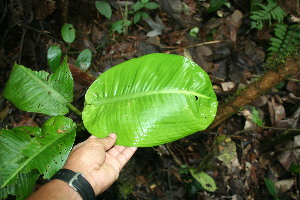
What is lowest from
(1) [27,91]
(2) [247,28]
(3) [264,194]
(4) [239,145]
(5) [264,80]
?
(3) [264,194]

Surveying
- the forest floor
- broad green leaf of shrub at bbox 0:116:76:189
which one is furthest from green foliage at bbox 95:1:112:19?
broad green leaf of shrub at bbox 0:116:76:189

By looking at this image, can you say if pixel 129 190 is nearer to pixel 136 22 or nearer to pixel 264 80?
pixel 264 80

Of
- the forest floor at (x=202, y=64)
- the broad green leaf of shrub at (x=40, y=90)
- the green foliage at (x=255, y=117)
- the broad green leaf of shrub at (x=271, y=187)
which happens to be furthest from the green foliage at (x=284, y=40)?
the broad green leaf of shrub at (x=40, y=90)

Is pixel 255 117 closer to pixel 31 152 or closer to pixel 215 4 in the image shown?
pixel 215 4

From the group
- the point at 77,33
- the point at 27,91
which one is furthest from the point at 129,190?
the point at 77,33

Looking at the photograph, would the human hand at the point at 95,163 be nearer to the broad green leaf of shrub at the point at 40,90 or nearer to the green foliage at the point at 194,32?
the broad green leaf of shrub at the point at 40,90

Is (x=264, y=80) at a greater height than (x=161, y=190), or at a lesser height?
greater

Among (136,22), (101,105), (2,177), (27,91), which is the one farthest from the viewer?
(136,22)

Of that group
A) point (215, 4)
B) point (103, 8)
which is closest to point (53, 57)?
point (103, 8)
